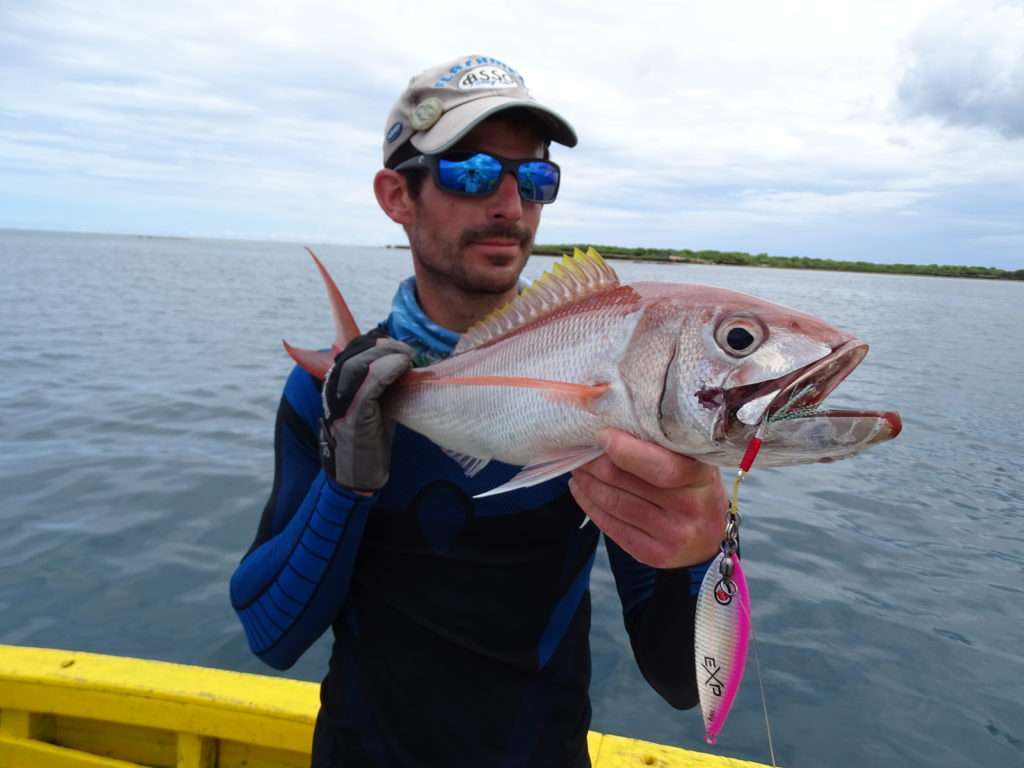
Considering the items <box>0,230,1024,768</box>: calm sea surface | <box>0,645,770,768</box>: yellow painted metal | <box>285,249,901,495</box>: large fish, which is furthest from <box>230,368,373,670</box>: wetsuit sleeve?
<box>0,230,1024,768</box>: calm sea surface

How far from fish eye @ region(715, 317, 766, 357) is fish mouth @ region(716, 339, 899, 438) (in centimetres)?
11

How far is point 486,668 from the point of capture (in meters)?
2.47

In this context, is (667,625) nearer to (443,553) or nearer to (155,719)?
(443,553)

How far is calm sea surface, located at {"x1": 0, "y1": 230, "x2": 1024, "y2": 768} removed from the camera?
5133 mm

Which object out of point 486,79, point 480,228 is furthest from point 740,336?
point 486,79

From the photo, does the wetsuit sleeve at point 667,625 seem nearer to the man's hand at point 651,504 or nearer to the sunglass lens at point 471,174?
the man's hand at point 651,504

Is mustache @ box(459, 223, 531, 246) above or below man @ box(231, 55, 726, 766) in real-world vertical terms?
above

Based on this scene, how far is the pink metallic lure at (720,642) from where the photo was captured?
1516 mm

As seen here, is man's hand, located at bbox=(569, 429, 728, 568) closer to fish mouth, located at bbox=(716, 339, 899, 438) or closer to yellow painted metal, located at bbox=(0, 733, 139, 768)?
fish mouth, located at bbox=(716, 339, 899, 438)

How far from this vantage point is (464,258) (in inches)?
108

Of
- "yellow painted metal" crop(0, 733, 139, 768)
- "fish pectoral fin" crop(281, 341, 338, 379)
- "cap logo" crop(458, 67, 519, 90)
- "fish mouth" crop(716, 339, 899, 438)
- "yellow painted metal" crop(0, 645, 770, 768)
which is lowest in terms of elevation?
"yellow painted metal" crop(0, 733, 139, 768)

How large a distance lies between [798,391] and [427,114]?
6.51 ft

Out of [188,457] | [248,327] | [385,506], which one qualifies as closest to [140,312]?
[248,327]

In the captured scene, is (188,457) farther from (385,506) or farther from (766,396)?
(766,396)
